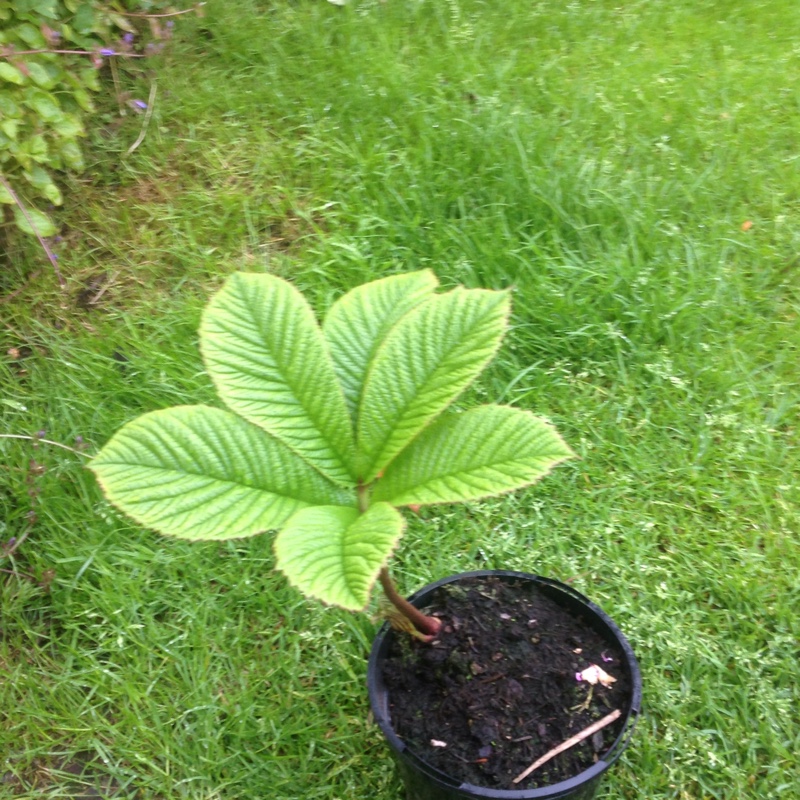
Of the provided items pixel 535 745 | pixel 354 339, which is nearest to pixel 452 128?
pixel 354 339

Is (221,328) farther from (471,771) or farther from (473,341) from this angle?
(471,771)

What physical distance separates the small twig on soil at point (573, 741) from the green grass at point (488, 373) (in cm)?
33

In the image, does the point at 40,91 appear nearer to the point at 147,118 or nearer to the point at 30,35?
the point at 30,35

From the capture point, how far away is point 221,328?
0.90 meters

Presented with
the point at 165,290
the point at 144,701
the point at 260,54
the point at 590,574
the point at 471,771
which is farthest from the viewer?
the point at 260,54

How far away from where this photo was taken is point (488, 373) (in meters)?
2.11

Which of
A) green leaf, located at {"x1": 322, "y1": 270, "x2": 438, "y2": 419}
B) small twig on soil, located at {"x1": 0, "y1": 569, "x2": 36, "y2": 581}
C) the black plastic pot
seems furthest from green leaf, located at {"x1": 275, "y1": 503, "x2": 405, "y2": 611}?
small twig on soil, located at {"x1": 0, "y1": 569, "x2": 36, "y2": 581}

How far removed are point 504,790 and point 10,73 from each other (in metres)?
1.97

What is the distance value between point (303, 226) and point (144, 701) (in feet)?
4.73

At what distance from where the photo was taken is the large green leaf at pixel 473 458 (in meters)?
0.86

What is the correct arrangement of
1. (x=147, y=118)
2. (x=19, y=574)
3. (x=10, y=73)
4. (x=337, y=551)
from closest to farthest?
(x=337, y=551) → (x=19, y=574) → (x=10, y=73) → (x=147, y=118)

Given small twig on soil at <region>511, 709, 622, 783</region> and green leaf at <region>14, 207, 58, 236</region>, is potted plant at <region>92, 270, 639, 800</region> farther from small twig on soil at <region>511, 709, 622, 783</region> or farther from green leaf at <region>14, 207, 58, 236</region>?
green leaf at <region>14, 207, 58, 236</region>

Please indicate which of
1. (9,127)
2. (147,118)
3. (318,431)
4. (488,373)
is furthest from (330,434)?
(147,118)

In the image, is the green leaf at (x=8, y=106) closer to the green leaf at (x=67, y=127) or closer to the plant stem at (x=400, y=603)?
the green leaf at (x=67, y=127)
